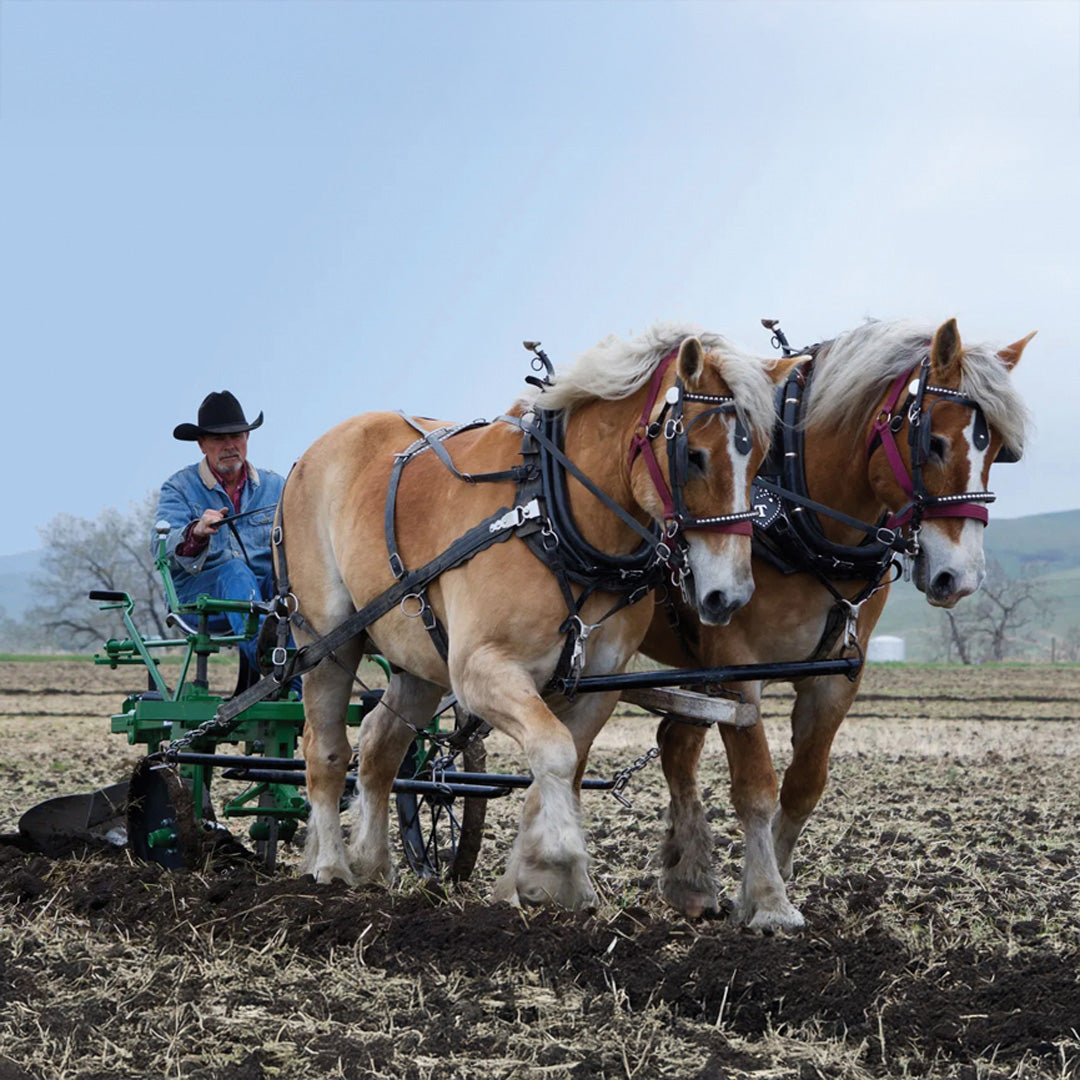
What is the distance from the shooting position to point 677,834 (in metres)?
6.35

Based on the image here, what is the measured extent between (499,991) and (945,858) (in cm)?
438

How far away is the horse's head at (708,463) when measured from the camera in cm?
474

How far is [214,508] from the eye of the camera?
7.74 metres

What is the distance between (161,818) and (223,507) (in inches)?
68.4

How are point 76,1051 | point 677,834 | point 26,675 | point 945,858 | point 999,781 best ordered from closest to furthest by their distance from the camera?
point 76,1051 < point 677,834 < point 945,858 < point 999,781 < point 26,675

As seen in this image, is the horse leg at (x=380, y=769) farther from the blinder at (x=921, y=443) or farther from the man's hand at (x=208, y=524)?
the blinder at (x=921, y=443)

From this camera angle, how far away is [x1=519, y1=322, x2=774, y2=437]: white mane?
4914 mm

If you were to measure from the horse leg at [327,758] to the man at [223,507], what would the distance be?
98 centimetres

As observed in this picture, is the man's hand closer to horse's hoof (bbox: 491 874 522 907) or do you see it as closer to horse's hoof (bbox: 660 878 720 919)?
horse's hoof (bbox: 491 874 522 907)

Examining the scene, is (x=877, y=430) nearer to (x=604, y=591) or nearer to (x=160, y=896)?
(x=604, y=591)

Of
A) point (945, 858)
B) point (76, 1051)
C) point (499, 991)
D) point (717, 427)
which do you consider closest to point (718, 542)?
point (717, 427)

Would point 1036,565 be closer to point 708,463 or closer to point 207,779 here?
point 207,779

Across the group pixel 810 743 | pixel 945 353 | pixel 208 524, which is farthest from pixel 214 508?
pixel 945 353

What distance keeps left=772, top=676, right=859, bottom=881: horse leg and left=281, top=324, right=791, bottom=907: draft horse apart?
0.99m
